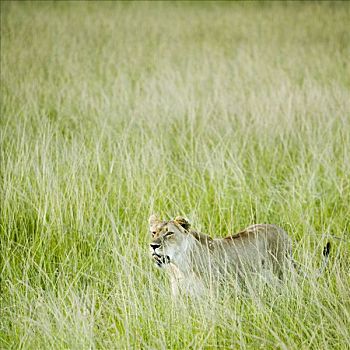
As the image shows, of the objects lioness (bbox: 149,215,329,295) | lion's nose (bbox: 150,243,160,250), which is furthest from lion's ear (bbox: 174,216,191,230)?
lion's nose (bbox: 150,243,160,250)

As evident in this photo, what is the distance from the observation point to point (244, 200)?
13.4 ft

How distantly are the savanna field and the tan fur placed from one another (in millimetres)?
96

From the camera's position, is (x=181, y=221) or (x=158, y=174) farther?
(x=158, y=174)

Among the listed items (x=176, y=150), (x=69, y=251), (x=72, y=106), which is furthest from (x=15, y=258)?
(x=72, y=106)

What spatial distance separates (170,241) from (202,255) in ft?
0.57

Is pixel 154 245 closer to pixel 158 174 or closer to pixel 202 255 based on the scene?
pixel 202 255

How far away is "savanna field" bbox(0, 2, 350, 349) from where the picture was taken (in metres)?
2.59

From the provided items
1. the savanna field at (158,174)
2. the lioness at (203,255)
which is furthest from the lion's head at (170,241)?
the savanna field at (158,174)

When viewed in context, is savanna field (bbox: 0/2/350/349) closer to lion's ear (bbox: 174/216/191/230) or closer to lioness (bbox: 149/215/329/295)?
lioness (bbox: 149/215/329/295)

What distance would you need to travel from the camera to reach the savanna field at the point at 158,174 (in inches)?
102

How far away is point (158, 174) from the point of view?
4223 millimetres

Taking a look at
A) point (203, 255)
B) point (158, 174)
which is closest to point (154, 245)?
point (203, 255)

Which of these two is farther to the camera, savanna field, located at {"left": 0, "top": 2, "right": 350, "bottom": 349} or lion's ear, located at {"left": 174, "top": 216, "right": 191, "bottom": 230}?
lion's ear, located at {"left": 174, "top": 216, "right": 191, "bottom": 230}

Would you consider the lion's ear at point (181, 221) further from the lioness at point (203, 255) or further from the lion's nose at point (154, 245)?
the lion's nose at point (154, 245)
